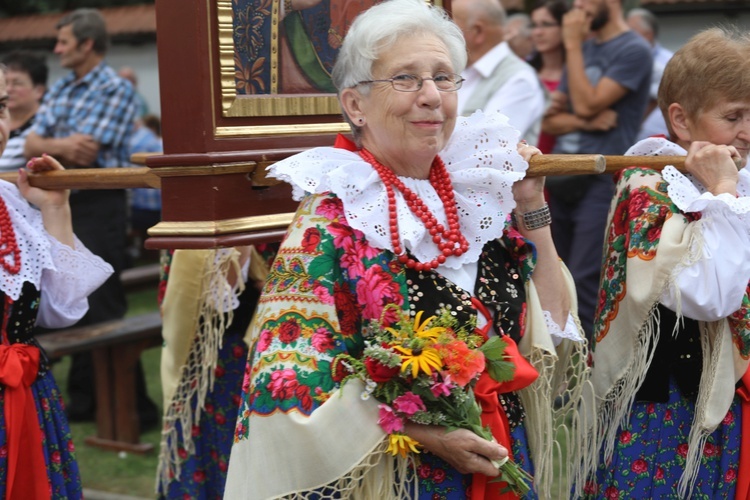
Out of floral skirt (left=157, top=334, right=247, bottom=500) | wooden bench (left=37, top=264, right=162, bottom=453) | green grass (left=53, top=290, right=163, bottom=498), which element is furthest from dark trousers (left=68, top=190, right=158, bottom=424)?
floral skirt (left=157, top=334, right=247, bottom=500)

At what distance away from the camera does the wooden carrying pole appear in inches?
99.0

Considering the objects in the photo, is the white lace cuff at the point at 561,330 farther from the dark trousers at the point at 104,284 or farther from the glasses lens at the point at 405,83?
the dark trousers at the point at 104,284

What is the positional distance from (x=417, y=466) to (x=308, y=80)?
3.72 feet

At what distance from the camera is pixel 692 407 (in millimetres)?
2771

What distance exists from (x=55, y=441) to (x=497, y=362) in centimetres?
158

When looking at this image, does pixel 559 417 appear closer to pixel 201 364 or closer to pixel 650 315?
pixel 650 315

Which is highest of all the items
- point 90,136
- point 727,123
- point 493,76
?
point 493,76

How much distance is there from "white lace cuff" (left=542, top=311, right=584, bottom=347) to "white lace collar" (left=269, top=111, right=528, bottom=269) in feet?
1.04

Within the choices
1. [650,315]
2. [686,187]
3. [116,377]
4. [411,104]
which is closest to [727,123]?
[686,187]

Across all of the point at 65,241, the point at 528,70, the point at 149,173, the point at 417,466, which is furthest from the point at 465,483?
the point at 528,70

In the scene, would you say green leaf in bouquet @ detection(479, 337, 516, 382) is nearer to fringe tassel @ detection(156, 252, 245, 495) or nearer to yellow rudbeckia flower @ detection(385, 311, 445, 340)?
yellow rudbeckia flower @ detection(385, 311, 445, 340)

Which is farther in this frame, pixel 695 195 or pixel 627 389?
pixel 627 389

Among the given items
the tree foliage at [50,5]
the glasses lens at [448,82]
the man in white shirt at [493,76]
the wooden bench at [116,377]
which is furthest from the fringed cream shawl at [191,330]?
the tree foliage at [50,5]

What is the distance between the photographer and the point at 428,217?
2441mm
